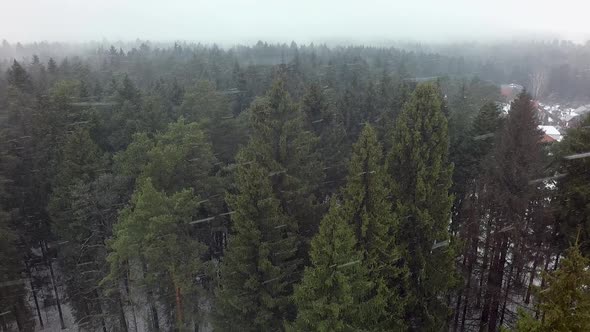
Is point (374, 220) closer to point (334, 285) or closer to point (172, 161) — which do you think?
point (334, 285)

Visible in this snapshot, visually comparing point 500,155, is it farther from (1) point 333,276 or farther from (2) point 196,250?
(2) point 196,250

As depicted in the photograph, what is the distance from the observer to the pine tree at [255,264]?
1442 centimetres

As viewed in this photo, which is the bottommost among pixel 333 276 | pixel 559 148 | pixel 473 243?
pixel 473 243

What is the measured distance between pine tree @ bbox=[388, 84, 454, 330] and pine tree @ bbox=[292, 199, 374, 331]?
2.49 m

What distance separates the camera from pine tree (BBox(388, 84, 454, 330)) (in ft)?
46.3

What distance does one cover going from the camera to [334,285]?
40.4 ft

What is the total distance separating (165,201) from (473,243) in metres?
12.5

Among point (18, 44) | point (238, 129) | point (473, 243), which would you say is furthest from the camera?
point (18, 44)

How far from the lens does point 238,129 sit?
29031 millimetres

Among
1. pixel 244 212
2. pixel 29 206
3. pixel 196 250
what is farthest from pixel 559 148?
pixel 29 206

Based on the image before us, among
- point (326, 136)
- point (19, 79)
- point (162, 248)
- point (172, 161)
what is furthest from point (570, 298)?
point (19, 79)

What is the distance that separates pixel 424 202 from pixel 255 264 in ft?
A: 20.3

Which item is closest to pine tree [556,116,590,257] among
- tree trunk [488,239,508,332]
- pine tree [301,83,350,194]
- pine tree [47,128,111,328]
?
tree trunk [488,239,508,332]

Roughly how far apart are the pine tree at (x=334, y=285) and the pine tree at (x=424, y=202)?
2.49 m
